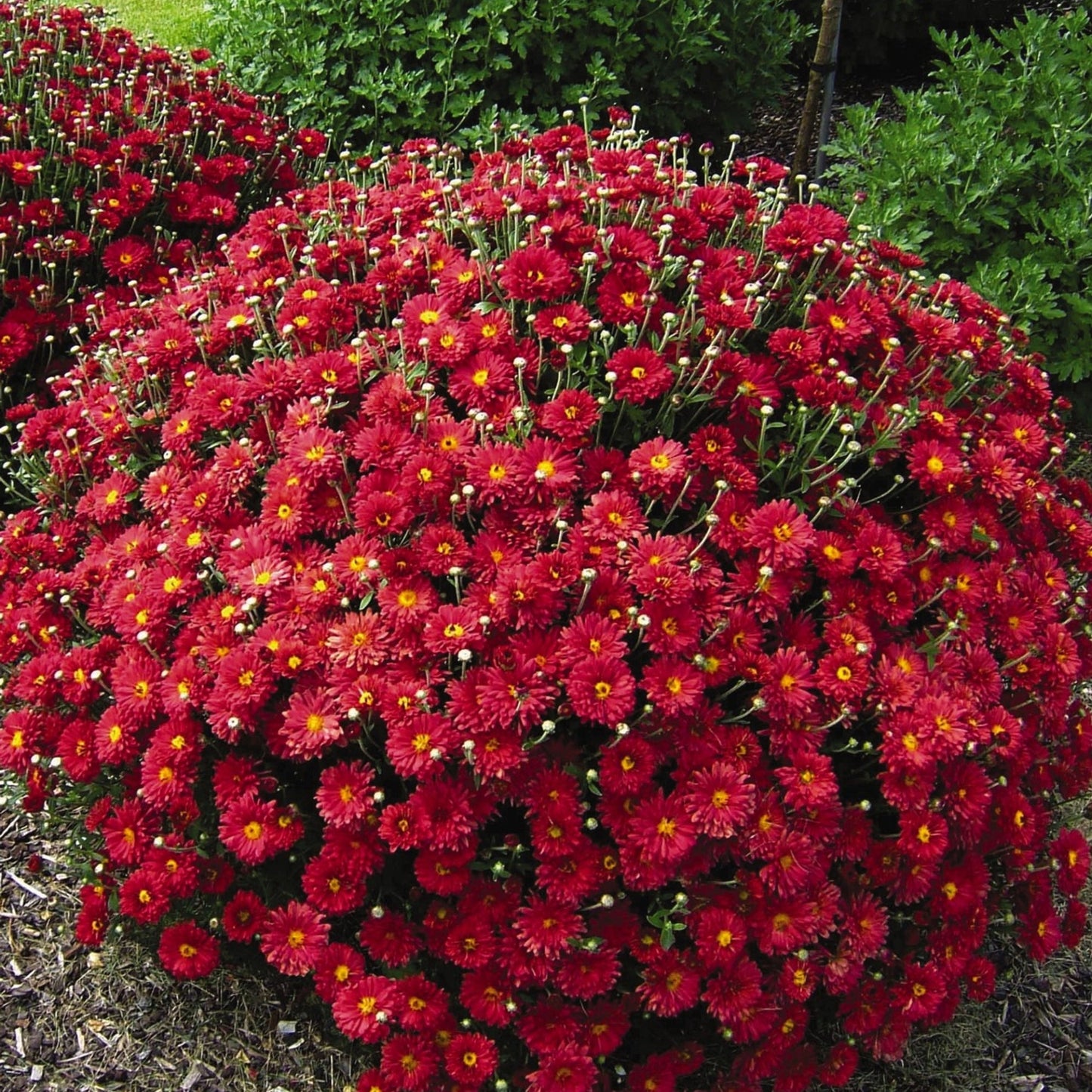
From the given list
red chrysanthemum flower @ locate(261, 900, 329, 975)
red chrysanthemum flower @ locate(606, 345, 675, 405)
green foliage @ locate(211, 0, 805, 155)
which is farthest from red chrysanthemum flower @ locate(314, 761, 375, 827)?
green foliage @ locate(211, 0, 805, 155)

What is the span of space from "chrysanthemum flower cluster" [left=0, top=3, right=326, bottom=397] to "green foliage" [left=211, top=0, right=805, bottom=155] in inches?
13.9


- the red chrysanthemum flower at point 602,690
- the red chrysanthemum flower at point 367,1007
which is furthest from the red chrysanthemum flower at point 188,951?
the red chrysanthemum flower at point 602,690

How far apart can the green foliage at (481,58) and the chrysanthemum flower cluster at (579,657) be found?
8.22 feet

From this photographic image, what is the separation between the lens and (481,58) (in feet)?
16.0

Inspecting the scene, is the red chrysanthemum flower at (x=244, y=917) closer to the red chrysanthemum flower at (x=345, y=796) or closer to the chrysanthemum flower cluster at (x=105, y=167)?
the red chrysanthemum flower at (x=345, y=796)

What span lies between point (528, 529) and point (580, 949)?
76 cm

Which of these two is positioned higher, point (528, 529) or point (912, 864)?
point (528, 529)

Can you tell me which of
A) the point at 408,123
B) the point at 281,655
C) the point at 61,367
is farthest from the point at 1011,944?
the point at 408,123

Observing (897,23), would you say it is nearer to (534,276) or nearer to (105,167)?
(105,167)

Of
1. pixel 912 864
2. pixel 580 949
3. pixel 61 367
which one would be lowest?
pixel 61 367

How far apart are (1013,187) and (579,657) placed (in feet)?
11.4

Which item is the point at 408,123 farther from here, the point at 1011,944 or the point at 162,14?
the point at 162,14

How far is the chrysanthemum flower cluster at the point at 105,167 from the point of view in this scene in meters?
3.77

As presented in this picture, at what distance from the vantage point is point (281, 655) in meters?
1.98
